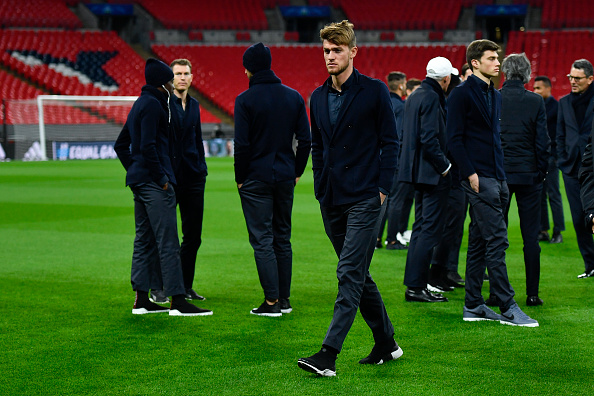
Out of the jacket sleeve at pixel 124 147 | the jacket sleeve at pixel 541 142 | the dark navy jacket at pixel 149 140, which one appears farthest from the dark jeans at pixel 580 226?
the jacket sleeve at pixel 124 147

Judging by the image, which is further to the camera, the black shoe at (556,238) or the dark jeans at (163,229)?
the black shoe at (556,238)

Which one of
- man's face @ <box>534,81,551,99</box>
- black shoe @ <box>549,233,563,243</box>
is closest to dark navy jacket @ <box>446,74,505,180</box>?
man's face @ <box>534,81,551,99</box>

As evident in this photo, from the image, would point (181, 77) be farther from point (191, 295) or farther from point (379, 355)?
point (379, 355)

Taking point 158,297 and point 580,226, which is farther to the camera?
point 580,226

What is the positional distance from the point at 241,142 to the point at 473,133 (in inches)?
73.2

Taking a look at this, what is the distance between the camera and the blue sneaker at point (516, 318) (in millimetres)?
6422

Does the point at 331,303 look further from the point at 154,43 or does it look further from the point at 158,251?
the point at 154,43

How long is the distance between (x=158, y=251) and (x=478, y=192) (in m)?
2.69

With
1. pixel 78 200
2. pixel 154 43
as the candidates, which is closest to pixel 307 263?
pixel 78 200

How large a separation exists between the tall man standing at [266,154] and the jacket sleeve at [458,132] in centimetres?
120

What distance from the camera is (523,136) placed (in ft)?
23.7

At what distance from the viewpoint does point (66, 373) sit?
17.1 feet

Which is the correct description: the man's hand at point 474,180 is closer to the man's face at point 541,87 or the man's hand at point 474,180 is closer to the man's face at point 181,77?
the man's face at point 181,77

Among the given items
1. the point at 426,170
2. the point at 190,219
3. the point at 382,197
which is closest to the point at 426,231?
the point at 426,170
